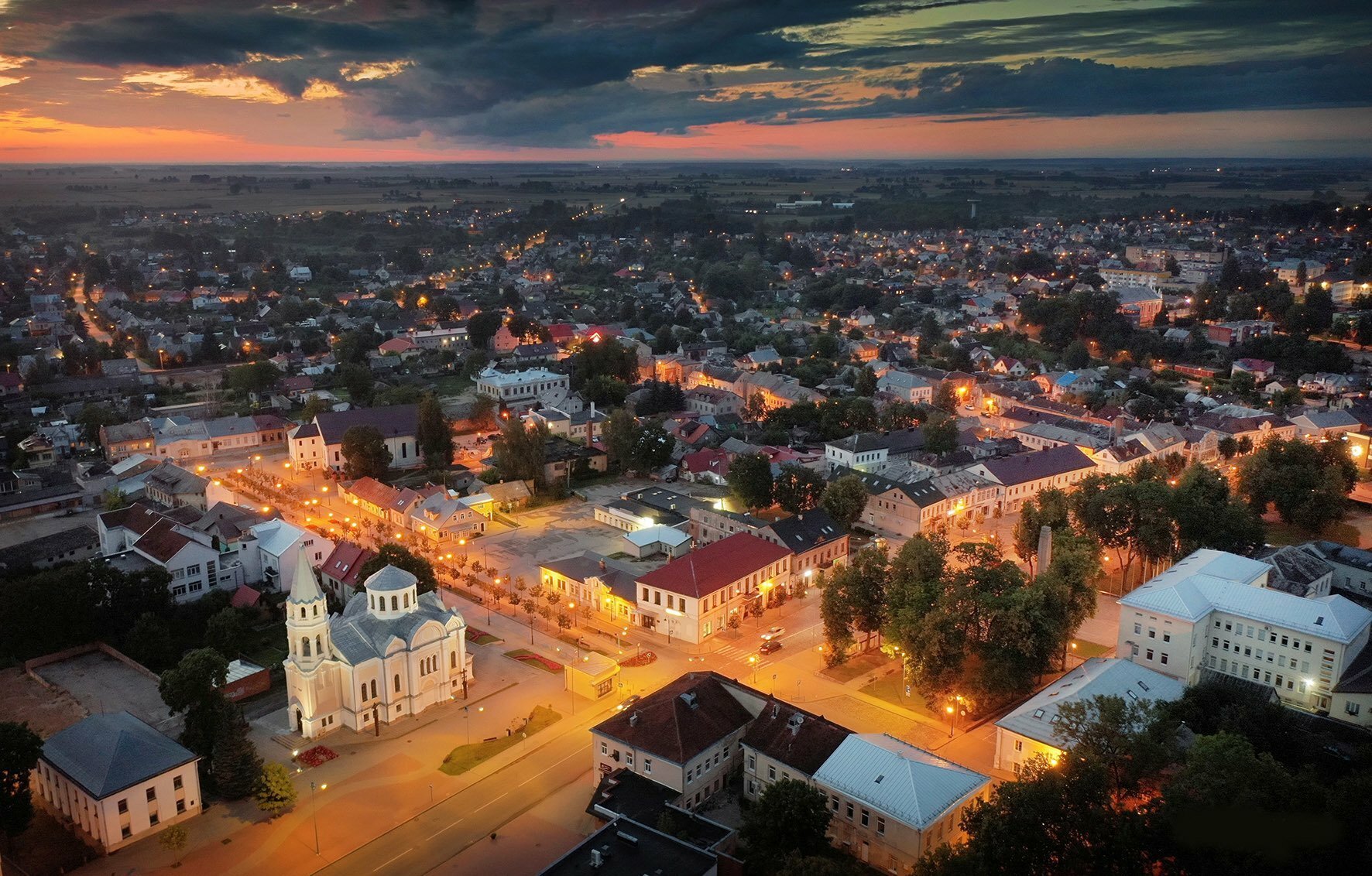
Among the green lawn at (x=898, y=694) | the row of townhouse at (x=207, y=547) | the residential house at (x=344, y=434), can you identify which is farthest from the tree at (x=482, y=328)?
the green lawn at (x=898, y=694)

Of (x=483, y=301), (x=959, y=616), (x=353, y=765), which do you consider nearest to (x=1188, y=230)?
(x=483, y=301)

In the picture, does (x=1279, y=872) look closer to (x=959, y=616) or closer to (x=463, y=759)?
(x=959, y=616)

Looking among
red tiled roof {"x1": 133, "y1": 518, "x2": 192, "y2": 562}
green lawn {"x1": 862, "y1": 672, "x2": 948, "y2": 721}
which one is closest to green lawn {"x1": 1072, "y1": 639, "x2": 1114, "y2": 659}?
green lawn {"x1": 862, "y1": 672, "x2": 948, "y2": 721}

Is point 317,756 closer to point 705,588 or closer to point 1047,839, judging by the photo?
point 705,588

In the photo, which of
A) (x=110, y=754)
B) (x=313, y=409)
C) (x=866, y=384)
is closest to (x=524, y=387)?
(x=313, y=409)

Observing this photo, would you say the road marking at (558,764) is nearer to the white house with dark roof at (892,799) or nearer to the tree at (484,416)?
the white house with dark roof at (892,799)

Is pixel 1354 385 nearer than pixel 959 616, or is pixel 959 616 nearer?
pixel 959 616
